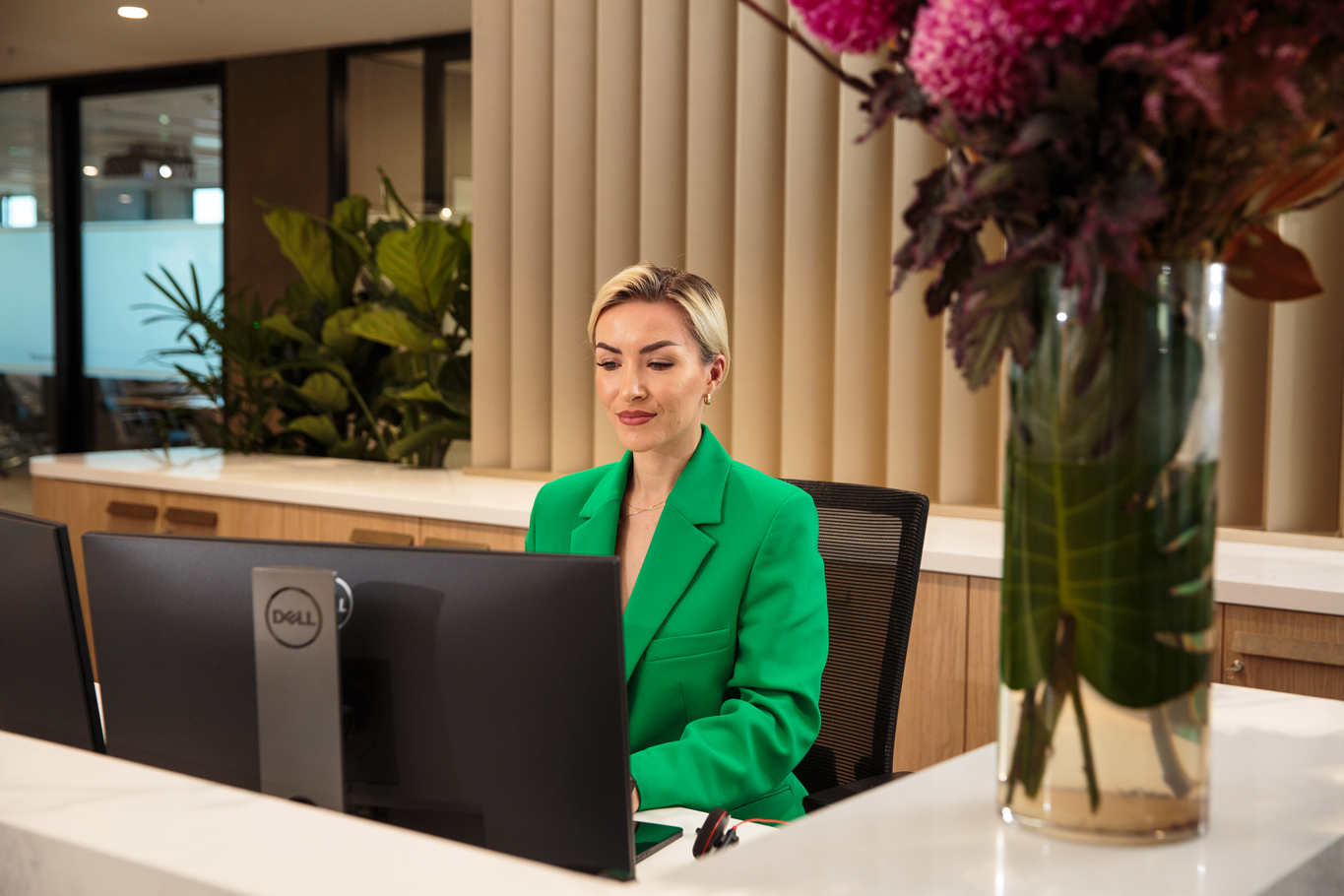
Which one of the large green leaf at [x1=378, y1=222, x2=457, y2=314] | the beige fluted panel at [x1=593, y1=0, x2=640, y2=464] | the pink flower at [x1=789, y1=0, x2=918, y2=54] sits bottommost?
the pink flower at [x1=789, y1=0, x2=918, y2=54]

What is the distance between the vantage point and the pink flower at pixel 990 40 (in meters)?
0.68

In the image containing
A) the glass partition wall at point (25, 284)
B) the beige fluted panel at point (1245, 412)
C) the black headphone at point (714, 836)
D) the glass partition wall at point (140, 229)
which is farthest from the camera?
the glass partition wall at point (25, 284)

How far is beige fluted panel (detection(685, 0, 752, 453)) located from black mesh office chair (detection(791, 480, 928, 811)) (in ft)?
3.67

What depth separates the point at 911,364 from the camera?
2.85 m

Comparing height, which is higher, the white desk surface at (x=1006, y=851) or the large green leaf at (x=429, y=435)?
the large green leaf at (x=429, y=435)

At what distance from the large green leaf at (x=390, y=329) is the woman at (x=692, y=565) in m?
1.74

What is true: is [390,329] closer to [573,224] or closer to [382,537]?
[573,224]

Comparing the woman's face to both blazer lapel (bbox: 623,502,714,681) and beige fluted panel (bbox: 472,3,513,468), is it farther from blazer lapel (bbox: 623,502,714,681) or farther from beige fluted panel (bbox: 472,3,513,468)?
beige fluted panel (bbox: 472,3,513,468)

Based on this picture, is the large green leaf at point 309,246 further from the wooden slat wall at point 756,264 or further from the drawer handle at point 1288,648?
the drawer handle at point 1288,648

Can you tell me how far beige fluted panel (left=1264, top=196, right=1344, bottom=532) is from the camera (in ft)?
7.85

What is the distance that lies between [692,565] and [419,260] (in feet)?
7.03

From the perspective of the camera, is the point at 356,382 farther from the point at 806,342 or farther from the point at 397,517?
the point at 806,342

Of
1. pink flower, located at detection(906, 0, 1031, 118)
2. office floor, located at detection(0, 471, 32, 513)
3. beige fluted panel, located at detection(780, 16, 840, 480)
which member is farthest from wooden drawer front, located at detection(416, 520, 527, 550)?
office floor, located at detection(0, 471, 32, 513)

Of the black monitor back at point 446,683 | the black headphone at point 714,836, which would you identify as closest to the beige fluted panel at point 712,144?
the black headphone at point 714,836
